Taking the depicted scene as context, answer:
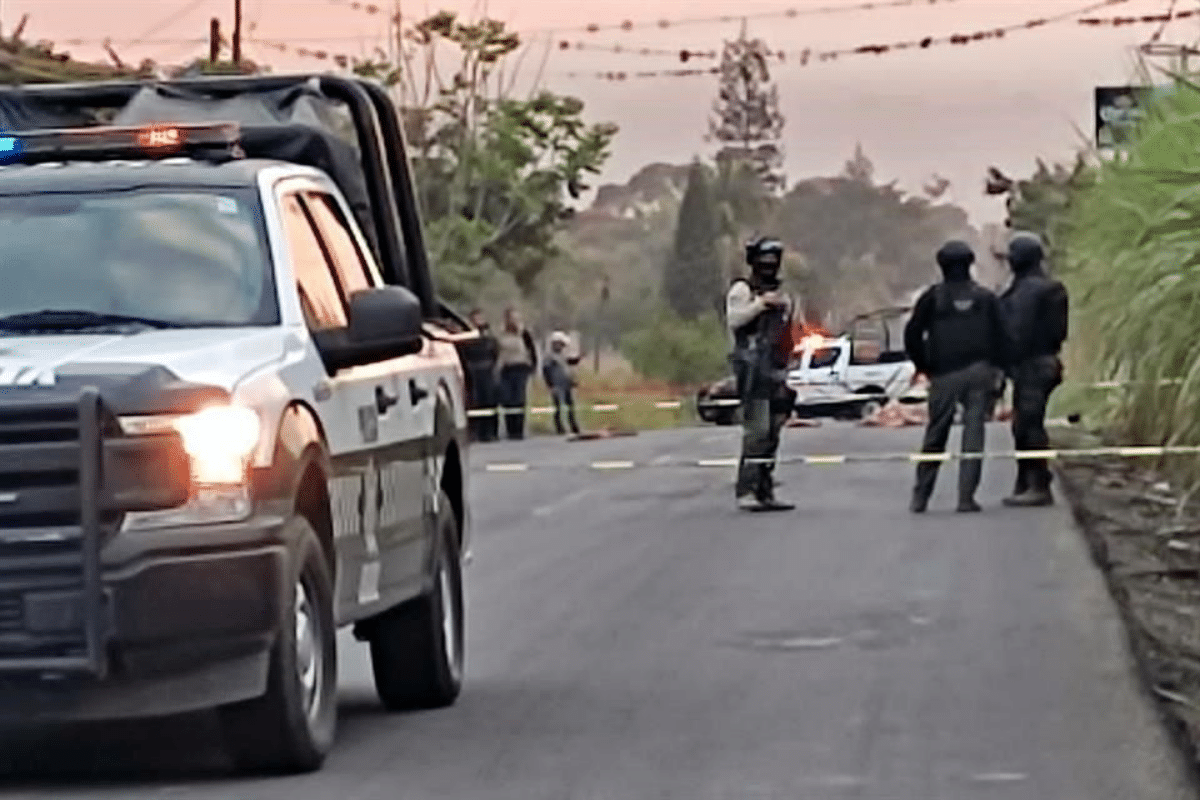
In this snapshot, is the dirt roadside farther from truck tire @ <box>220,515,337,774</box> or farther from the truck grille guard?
the truck grille guard

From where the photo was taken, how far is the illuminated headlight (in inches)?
360

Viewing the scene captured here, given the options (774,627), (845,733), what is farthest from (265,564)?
(774,627)

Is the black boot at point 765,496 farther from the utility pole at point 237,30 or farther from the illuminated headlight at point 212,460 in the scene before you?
the utility pole at point 237,30

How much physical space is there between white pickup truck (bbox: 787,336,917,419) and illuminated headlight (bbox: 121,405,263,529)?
3566 cm

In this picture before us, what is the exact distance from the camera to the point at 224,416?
30.4 ft

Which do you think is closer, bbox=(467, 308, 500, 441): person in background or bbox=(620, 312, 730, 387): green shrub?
bbox=(467, 308, 500, 441): person in background

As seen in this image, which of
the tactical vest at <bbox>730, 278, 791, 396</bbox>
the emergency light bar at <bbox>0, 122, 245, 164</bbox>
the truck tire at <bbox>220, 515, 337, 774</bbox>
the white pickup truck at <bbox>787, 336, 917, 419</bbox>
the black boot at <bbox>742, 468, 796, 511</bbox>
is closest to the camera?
the truck tire at <bbox>220, 515, 337, 774</bbox>

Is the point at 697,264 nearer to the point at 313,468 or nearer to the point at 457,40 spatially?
the point at 457,40

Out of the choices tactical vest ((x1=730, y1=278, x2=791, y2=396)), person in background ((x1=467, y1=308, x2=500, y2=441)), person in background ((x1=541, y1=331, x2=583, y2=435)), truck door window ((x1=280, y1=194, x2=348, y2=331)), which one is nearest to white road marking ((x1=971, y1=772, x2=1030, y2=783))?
truck door window ((x1=280, y1=194, x2=348, y2=331))

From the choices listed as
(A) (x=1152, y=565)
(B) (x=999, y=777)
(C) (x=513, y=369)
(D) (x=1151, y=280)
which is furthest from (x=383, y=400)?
(C) (x=513, y=369)

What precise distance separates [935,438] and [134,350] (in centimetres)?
1351

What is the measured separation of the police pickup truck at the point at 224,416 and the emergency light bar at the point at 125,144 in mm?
11

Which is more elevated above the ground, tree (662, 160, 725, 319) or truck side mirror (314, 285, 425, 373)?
truck side mirror (314, 285, 425, 373)

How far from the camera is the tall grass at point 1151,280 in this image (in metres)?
17.3
